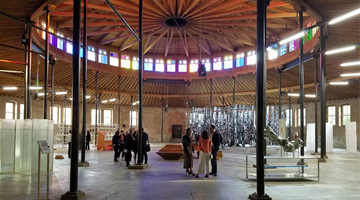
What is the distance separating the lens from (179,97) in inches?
1519

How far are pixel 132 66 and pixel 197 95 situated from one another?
796 cm

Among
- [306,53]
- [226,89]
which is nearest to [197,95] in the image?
[226,89]

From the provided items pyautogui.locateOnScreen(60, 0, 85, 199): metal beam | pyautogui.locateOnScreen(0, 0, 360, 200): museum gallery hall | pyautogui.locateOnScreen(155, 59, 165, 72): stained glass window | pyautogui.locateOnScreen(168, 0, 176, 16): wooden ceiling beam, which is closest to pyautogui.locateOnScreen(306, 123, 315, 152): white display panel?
pyautogui.locateOnScreen(0, 0, 360, 200): museum gallery hall

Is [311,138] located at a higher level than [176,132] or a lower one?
higher

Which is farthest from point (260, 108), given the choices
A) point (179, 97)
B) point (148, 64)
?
point (179, 97)

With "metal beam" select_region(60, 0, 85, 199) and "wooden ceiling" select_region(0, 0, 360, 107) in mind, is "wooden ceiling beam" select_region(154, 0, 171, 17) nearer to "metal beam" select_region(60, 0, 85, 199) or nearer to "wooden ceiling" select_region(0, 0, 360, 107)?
"wooden ceiling" select_region(0, 0, 360, 107)

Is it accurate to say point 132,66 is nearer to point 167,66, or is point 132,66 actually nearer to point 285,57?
point 167,66

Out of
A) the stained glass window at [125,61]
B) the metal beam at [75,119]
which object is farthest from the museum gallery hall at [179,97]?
the stained glass window at [125,61]

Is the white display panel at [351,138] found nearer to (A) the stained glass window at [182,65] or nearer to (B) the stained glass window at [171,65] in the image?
(A) the stained glass window at [182,65]

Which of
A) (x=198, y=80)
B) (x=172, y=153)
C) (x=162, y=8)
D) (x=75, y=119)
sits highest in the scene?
(x=162, y=8)

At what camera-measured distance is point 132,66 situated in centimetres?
3241

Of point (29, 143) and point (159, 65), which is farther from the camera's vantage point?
point (159, 65)

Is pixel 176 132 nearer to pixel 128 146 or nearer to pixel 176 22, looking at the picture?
pixel 176 22

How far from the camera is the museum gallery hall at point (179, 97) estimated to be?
7988 millimetres
